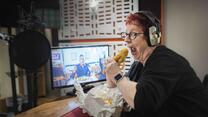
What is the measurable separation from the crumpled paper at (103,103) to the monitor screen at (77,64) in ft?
2.31

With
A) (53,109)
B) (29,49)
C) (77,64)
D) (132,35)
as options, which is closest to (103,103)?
(132,35)

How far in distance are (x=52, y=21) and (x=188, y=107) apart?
1853 mm

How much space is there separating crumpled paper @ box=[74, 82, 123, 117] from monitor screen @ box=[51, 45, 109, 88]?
0.70 m

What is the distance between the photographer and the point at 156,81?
1004 mm

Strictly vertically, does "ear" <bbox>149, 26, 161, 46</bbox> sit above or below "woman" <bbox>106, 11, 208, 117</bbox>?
above

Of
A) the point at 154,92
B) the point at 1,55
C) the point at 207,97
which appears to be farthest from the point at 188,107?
the point at 1,55

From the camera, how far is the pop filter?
5.34 ft

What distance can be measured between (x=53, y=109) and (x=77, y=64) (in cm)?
55

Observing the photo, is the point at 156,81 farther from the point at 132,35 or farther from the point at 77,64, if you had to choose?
the point at 77,64

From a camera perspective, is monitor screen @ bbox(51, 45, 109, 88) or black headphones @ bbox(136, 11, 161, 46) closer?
black headphones @ bbox(136, 11, 161, 46)

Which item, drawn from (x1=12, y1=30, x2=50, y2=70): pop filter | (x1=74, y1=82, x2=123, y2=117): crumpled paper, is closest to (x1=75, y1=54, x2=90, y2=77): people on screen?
(x1=12, y1=30, x2=50, y2=70): pop filter

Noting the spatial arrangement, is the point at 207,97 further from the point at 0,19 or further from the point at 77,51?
the point at 0,19

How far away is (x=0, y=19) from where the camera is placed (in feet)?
6.23

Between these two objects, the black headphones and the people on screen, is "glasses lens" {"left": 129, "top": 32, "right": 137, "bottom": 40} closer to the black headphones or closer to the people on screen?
the black headphones
